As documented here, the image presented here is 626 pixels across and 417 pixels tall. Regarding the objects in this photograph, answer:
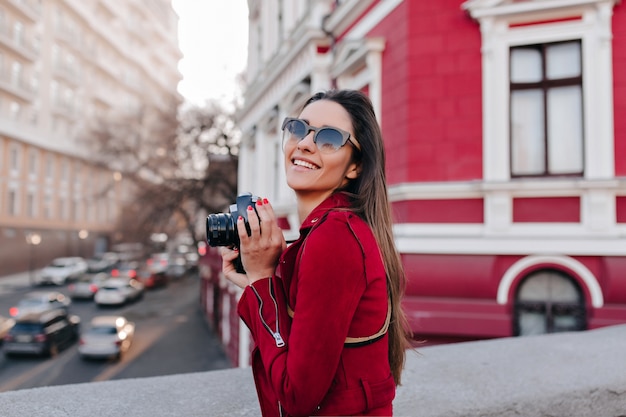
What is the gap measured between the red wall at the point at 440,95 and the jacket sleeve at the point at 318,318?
5.51 meters

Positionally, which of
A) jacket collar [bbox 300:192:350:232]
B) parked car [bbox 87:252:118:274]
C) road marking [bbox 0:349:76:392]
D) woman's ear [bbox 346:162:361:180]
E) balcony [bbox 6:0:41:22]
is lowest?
road marking [bbox 0:349:76:392]

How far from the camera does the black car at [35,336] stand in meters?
18.6

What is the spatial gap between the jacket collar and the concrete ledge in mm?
895

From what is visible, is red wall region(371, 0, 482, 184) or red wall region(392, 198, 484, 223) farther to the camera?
red wall region(371, 0, 482, 184)

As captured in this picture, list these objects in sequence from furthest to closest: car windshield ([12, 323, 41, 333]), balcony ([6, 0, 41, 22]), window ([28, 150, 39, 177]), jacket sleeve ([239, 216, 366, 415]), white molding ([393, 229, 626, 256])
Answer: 1. window ([28, 150, 39, 177])
2. balcony ([6, 0, 41, 22])
3. car windshield ([12, 323, 41, 333])
4. white molding ([393, 229, 626, 256])
5. jacket sleeve ([239, 216, 366, 415])

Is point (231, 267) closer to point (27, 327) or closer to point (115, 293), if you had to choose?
point (27, 327)

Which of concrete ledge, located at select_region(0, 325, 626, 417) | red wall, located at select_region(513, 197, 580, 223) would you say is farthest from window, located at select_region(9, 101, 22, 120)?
concrete ledge, located at select_region(0, 325, 626, 417)

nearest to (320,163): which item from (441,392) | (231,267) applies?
(231,267)

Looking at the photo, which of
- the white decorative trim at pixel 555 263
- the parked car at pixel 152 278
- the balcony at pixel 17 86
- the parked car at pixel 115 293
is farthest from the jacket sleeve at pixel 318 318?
the balcony at pixel 17 86

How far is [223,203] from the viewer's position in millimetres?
27891

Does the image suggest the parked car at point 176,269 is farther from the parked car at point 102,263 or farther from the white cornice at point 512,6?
the white cornice at point 512,6

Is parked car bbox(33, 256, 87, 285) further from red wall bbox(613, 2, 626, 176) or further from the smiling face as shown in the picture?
the smiling face

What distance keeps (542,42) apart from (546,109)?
0.83 m

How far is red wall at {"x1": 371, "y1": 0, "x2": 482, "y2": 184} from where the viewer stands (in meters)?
6.46
